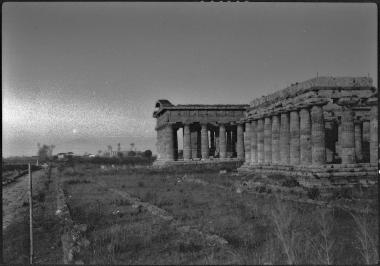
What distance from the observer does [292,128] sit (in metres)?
30.7

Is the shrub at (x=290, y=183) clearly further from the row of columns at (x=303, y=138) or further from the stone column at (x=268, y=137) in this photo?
the stone column at (x=268, y=137)

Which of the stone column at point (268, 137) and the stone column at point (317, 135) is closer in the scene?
the stone column at point (317, 135)

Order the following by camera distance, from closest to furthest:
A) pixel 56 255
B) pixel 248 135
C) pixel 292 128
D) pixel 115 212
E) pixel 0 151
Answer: pixel 0 151 → pixel 56 255 → pixel 115 212 → pixel 292 128 → pixel 248 135

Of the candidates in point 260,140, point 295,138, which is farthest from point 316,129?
point 260,140

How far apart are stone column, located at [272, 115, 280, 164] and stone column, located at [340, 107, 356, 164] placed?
24.9ft

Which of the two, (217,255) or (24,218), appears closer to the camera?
(217,255)

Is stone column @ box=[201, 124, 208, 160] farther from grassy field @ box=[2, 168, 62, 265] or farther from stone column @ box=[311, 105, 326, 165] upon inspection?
grassy field @ box=[2, 168, 62, 265]

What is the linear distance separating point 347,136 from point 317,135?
2.13 metres

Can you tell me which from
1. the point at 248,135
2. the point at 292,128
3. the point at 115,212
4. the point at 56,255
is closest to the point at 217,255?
the point at 56,255

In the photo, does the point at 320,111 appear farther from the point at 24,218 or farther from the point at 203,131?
the point at 203,131

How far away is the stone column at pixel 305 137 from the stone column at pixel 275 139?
5.54 meters

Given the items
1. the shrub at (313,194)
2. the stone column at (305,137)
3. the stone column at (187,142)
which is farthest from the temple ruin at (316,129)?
the stone column at (187,142)

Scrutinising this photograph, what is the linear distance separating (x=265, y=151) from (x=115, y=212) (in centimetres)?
2136

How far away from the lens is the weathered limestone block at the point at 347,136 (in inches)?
1070
